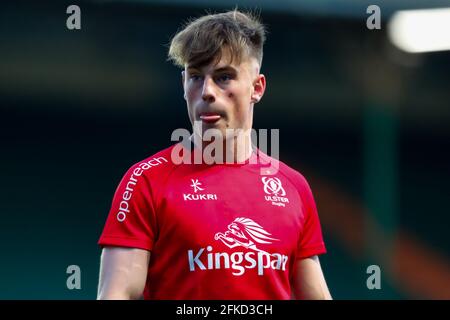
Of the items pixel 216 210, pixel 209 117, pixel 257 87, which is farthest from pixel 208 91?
pixel 216 210

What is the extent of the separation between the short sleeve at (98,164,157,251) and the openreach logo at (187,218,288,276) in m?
0.15

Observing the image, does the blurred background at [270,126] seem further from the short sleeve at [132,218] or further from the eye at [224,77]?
the short sleeve at [132,218]

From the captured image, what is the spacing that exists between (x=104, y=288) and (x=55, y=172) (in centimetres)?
357

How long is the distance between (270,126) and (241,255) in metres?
3.56

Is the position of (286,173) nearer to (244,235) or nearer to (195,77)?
(244,235)

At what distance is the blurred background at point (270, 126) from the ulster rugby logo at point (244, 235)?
3.23 m

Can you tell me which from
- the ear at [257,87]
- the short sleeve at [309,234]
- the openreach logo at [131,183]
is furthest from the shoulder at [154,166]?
the short sleeve at [309,234]

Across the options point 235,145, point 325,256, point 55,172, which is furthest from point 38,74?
point 235,145

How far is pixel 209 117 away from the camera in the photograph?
2627 mm

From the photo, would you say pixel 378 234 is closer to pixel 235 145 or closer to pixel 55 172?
pixel 55 172

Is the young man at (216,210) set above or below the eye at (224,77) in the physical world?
below

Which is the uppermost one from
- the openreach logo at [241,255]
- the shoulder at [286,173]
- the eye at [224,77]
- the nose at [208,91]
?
the eye at [224,77]

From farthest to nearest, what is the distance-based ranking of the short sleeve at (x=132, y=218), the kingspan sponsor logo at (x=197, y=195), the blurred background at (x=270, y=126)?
the blurred background at (x=270, y=126), the kingspan sponsor logo at (x=197, y=195), the short sleeve at (x=132, y=218)

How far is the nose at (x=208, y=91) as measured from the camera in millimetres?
2602
